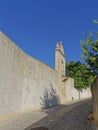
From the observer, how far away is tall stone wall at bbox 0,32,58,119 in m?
11.2

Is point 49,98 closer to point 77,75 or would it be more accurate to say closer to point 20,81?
point 20,81

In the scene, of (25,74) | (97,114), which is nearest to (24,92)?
(25,74)

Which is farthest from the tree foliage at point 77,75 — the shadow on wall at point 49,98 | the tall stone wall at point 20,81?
the tall stone wall at point 20,81

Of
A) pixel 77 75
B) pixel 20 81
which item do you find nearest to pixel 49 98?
pixel 20 81

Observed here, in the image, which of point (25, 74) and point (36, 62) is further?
point (36, 62)

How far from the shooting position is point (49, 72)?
69.4 feet

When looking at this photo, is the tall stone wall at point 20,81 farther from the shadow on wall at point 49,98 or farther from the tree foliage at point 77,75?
the tree foliage at point 77,75

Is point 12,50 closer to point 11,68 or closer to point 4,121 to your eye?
point 11,68

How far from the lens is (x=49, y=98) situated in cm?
2042

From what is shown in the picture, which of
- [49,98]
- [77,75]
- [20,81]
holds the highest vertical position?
[77,75]

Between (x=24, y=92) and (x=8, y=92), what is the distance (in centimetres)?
283

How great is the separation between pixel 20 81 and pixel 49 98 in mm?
7421

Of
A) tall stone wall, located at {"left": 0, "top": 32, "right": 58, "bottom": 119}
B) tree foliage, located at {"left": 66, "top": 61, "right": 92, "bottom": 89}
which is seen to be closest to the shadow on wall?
tall stone wall, located at {"left": 0, "top": 32, "right": 58, "bottom": 119}

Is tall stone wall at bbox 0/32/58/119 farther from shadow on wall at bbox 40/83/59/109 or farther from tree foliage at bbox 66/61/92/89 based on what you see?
tree foliage at bbox 66/61/92/89
